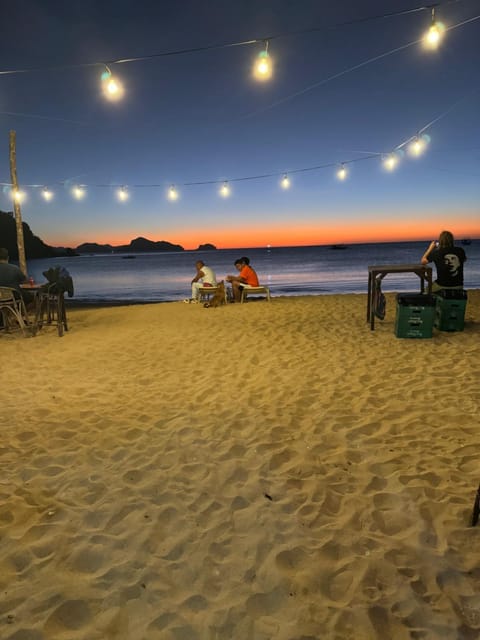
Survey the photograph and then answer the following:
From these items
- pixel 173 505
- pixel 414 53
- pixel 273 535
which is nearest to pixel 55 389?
pixel 173 505

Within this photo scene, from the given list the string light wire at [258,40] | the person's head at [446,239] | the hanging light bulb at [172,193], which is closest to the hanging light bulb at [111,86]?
the string light wire at [258,40]

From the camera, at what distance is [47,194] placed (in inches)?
443

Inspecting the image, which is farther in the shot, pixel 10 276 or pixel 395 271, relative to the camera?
pixel 10 276

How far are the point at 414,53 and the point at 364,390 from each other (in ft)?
21.4

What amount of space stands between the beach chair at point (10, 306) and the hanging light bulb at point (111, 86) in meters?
3.66

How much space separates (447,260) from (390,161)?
4.36 meters

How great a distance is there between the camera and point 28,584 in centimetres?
182

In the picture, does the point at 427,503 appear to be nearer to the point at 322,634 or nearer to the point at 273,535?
the point at 273,535

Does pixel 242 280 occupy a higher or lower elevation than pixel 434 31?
lower

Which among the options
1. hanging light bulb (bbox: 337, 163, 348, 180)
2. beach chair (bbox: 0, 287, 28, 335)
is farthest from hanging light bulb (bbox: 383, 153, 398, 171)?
beach chair (bbox: 0, 287, 28, 335)

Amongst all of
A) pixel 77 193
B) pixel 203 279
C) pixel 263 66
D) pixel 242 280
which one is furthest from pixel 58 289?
pixel 263 66

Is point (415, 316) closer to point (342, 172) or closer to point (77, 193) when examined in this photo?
point (342, 172)

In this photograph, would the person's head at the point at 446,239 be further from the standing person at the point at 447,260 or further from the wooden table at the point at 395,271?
the wooden table at the point at 395,271

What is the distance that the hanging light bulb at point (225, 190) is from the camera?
11.2 meters
